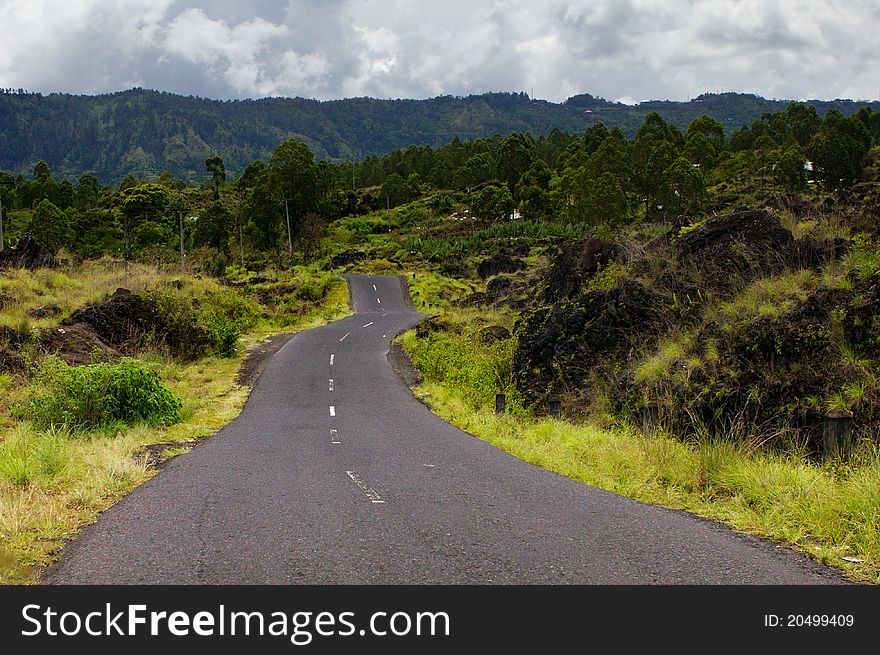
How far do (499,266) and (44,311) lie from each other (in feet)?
158

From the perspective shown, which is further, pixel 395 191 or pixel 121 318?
pixel 395 191

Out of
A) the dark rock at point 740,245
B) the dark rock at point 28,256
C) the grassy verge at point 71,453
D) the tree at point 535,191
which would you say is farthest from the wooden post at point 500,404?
the tree at point 535,191

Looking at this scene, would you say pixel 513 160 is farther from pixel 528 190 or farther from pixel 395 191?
pixel 395 191

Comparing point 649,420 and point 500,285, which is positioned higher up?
point 500,285

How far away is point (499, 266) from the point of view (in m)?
64.2

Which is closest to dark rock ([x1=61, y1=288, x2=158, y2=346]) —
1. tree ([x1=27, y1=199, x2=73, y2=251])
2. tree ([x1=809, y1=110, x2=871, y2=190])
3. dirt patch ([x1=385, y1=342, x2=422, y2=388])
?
dirt patch ([x1=385, y1=342, x2=422, y2=388])

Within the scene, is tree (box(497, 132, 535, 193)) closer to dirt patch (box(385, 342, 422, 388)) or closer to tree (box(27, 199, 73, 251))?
tree (box(27, 199, 73, 251))

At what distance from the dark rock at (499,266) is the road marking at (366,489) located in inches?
2085

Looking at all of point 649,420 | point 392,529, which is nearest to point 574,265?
point 649,420

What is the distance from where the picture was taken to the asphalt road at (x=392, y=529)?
5047 millimetres

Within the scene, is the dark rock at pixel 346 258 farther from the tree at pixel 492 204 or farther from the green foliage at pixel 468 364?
the green foliage at pixel 468 364

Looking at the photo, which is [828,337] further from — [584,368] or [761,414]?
[584,368]

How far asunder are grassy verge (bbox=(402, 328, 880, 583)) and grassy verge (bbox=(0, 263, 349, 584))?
6040mm

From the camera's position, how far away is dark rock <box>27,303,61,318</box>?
19.7m
